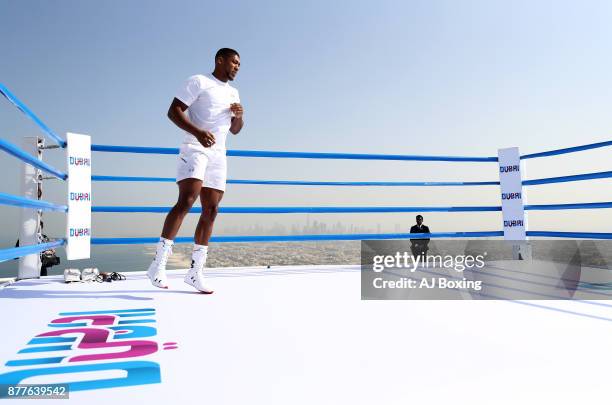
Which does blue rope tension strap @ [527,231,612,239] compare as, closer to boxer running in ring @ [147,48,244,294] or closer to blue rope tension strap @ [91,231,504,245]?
blue rope tension strap @ [91,231,504,245]

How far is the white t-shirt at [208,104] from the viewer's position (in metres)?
2.01

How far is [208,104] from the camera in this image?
2.05 m

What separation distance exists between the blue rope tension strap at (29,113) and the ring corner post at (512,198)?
127 inches

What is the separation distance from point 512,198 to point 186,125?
2679mm

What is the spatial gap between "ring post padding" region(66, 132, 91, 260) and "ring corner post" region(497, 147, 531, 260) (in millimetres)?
3052

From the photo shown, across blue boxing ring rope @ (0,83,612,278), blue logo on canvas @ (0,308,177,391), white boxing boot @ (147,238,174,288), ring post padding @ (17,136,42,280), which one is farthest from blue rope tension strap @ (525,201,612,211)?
ring post padding @ (17,136,42,280)

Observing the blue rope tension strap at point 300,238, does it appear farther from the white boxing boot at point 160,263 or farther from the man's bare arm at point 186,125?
the man's bare arm at point 186,125

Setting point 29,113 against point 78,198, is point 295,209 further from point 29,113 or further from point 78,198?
point 29,113

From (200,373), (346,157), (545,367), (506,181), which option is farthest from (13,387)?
(506,181)

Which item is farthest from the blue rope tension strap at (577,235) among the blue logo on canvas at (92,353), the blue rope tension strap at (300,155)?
the blue logo on canvas at (92,353)

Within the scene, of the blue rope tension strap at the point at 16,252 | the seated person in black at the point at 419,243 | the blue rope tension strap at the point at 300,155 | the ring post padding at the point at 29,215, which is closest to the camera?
the blue rope tension strap at the point at 16,252

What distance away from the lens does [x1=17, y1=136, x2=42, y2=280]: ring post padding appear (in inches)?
98.9

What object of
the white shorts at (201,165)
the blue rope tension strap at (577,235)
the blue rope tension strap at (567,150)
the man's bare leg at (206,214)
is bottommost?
the blue rope tension strap at (577,235)

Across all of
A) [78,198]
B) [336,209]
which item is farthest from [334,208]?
[78,198]
